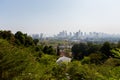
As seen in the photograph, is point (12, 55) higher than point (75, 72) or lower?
higher

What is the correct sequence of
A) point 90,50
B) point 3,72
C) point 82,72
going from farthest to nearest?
point 90,50
point 82,72
point 3,72

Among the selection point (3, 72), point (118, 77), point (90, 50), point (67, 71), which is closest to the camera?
point (118, 77)

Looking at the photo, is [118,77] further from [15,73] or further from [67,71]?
[67,71]

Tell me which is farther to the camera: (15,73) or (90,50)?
(90,50)

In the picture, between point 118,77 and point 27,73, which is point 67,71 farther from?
point 118,77

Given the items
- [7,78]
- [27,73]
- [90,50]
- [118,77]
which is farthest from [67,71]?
[90,50]

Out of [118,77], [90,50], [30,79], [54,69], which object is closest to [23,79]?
[30,79]

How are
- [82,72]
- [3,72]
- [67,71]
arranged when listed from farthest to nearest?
[67,71], [82,72], [3,72]

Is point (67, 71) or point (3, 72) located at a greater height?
point (3, 72)

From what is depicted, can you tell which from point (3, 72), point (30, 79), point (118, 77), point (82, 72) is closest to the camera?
point (118, 77)
